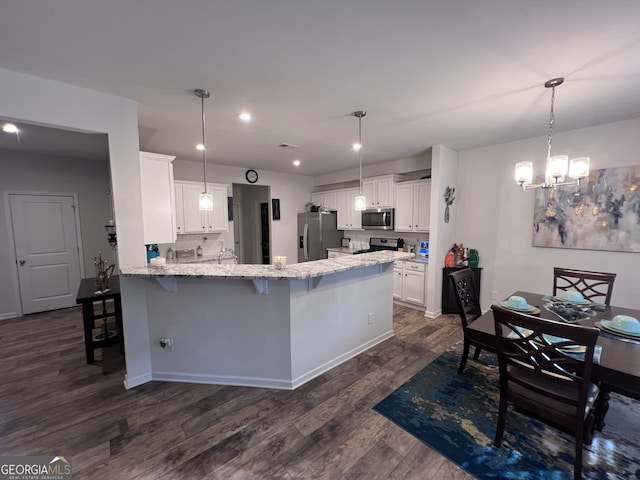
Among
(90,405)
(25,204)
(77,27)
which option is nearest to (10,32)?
(77,27)

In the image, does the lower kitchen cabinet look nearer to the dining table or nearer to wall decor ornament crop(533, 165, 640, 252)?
wall decor ornament crop(533, 165, 640, 252)

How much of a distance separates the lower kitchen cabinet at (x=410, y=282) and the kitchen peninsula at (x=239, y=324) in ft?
6.83

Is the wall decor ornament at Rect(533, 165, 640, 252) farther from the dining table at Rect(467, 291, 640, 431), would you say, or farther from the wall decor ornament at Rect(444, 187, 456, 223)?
the dining table at Rect(467, 291, 640, 431)

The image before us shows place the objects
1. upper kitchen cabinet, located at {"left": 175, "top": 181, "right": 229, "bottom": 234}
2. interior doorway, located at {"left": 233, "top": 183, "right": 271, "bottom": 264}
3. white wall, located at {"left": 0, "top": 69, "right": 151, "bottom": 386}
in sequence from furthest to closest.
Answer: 1. interior doorway, located at {"left": 233, "top": 183, "right": 271, "bottom": 264}
2. upper kitchen cabinet, located at {"left": 175, "top": 181, "right": 229, "bottom": 234}
3. white wall, located at {"left": 0, "top": 69, "right": 151, "bottom": 386}

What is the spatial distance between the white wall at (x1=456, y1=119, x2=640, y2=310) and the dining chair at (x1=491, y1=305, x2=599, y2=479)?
2268mm

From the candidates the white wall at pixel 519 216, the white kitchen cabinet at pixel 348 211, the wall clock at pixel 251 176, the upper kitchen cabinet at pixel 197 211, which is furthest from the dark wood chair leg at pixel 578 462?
the wall clock at pixel 251 176

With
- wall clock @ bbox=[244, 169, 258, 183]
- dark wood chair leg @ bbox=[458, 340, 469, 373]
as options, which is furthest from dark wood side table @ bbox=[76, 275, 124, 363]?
dark wood chair leg @ bbox=[458, 340, 469, 373]

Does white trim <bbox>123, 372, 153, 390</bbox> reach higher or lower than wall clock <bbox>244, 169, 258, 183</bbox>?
lower

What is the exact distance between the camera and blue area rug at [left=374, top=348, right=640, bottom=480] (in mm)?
1643

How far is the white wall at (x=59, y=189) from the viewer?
4.11 metres

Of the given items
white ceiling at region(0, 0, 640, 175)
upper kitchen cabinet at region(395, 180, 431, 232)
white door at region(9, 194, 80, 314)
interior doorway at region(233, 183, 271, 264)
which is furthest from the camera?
interior doorway at region(233, 183, 271, 264)

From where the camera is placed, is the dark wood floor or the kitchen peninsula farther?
the kitchen peninsula

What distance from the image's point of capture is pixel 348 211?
5.74 m

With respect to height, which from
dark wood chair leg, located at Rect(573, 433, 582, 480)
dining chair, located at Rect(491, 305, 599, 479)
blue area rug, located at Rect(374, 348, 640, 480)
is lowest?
blue area rug, located at Rect(374, 348, 640, 480)
